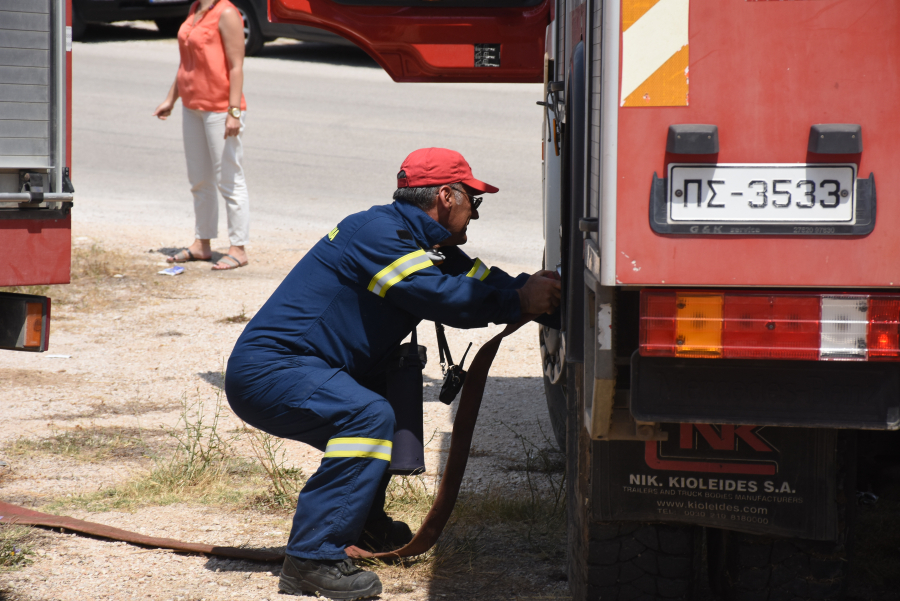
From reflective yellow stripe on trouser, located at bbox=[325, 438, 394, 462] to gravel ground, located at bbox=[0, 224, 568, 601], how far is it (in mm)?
455

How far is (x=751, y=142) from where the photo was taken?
1874 millimetres

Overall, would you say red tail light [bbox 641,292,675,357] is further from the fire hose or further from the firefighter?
the fire hose

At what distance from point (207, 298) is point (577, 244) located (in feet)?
15.1

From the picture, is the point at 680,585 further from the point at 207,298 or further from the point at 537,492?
the point at 207,298

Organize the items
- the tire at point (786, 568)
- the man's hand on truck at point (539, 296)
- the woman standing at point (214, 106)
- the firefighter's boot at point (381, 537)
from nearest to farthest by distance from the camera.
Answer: the tire at point (786, 568), the man's hand on truck at point (539, 296), the firefighter's boot at point (381, 537), the woman standing at point (214, 106)

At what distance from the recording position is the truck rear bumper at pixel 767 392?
1937 mm

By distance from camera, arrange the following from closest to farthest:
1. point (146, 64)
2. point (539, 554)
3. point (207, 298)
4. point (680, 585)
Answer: point (680, 585) < point (539, 554) < point (207, 298) < point (146, 64)

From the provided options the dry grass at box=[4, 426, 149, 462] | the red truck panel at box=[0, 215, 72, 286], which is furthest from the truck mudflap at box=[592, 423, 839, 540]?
the dry grass at box=[4, 426, 149, 462]

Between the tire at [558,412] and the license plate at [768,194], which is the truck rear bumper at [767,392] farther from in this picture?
the tire at [558,412]

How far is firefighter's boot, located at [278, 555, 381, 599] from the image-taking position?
298 cm

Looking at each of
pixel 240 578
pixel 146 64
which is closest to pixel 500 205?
pixel 240 578

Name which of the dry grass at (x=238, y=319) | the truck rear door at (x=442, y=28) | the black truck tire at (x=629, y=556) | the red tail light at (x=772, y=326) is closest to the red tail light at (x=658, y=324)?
the red tail light at (x=772, y=326)

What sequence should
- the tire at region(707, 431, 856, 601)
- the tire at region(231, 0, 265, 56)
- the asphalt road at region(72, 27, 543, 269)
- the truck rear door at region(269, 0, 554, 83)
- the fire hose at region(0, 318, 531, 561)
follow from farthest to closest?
the tire at region(231, 0, 265, 56) → the asphalt road at region(72, 27, 543, 269) → the truck rear door at region(269, 0, 554, 83) → the fire hose at region(0, 318, 531, 561) → the tire at region(707, 431, 856, 601)

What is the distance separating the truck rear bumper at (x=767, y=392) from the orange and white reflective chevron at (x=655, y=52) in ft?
1.66
